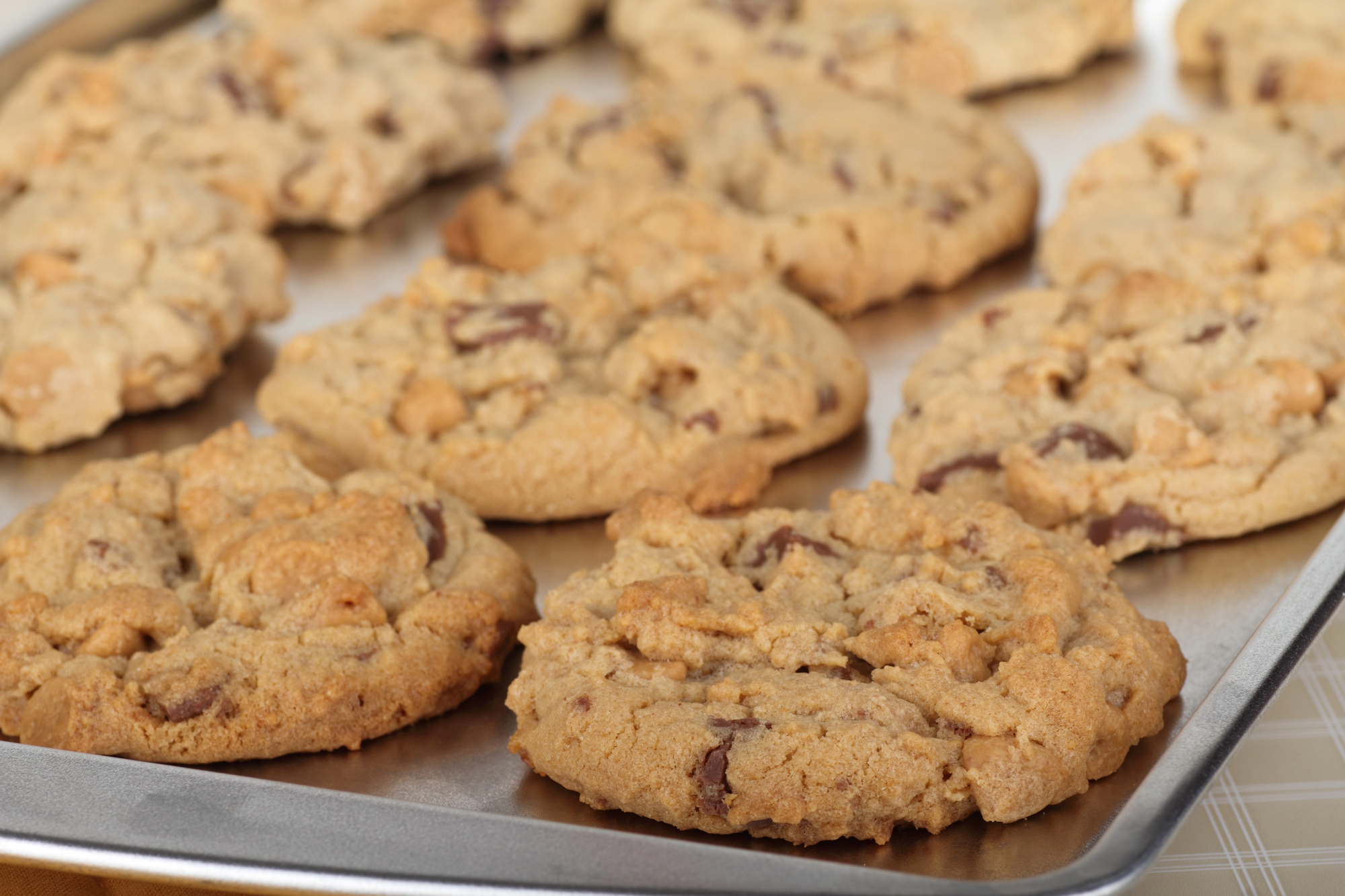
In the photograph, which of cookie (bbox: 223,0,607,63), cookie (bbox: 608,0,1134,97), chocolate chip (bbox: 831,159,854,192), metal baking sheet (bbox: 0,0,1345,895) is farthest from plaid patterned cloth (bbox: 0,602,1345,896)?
cookie (bbox: 223,0,607,63)

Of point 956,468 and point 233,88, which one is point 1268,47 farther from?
point 233,88

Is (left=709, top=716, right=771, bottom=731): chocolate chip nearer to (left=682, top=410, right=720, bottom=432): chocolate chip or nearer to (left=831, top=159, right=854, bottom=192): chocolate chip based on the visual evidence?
(left=682, top=410, right=720, bottom=432): chocolate chip

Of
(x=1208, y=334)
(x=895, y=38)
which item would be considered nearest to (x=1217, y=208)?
(x=1208, y=334)

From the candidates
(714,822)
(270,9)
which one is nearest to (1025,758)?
(714,822)

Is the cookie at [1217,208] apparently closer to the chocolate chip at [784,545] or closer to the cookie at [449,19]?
the chocolate chip at [784,545]

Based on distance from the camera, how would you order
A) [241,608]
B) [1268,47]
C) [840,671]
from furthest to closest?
[1268,47]
[241,608]
[840,671]

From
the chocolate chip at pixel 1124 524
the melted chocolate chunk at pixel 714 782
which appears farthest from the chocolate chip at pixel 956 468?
the melted chocolate chunk at pixel 714 782
